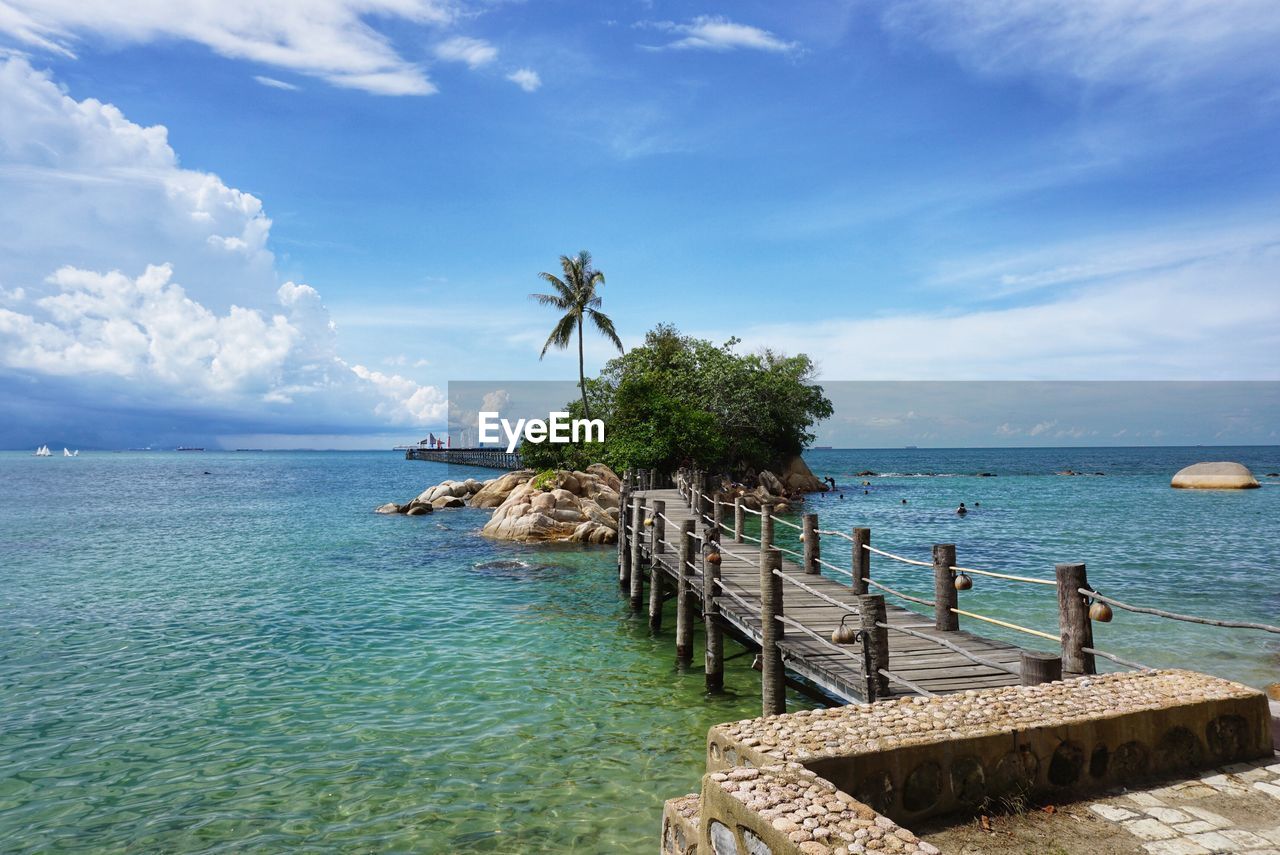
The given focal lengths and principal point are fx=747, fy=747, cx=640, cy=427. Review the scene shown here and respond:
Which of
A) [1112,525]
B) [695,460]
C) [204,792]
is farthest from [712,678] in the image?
[1112,525]

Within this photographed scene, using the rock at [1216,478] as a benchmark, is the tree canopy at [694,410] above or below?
above

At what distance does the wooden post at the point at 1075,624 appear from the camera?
7.68 m

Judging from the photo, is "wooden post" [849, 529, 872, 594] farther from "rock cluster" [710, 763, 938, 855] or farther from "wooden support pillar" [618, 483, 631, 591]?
"wooden support pillar" [618, 483, 631, 591]

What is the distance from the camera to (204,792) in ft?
29.0

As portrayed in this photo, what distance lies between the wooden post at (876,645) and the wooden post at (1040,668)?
150 centimetres

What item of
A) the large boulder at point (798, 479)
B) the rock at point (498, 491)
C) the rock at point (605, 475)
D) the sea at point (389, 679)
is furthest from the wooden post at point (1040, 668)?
the large boulder at point (798, 479)

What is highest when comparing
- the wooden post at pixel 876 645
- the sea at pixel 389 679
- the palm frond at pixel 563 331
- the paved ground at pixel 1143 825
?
the palm frond at pixel 563 331

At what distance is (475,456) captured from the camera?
102125mm

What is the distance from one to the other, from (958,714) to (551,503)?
2605 centimetres

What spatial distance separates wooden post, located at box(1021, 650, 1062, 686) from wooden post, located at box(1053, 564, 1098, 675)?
871mm

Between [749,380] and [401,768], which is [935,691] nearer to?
[401,768]

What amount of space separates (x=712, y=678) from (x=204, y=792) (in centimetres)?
724

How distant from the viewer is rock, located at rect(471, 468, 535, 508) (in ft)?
140

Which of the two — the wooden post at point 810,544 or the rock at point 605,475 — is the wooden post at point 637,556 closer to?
the wooden post at point 810,544
